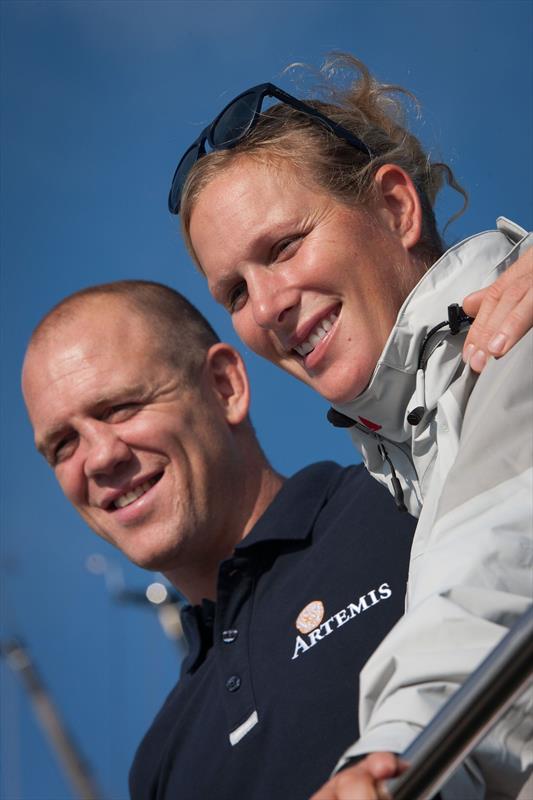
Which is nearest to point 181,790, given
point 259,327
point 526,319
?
point 259,327

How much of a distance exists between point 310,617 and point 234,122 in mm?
1244

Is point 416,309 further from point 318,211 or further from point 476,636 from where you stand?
point 476,636

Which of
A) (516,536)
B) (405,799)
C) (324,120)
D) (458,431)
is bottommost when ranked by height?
(405,799)

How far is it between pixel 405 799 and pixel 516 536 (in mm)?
452

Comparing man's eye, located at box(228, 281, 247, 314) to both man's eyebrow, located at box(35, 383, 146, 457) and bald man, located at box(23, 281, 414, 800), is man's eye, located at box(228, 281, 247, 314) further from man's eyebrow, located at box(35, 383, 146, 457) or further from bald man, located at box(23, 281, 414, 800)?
man's eyebrow, located at box(35, 383, 146, 457)

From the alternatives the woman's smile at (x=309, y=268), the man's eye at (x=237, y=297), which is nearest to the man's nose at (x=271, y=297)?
the woman's smile at (x=309, y=268)

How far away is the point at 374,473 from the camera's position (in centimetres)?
259

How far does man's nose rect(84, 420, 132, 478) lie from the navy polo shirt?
598 millimetres

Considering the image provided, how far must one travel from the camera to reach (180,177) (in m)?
2.99

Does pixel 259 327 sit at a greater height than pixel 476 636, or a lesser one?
greater

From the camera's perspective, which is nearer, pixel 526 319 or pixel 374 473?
pixel 526 319

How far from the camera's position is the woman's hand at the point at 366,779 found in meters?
1.23

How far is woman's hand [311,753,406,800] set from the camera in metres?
1.23

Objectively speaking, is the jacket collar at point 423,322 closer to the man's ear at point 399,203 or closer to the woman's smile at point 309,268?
the woman's smile at point 309,268
